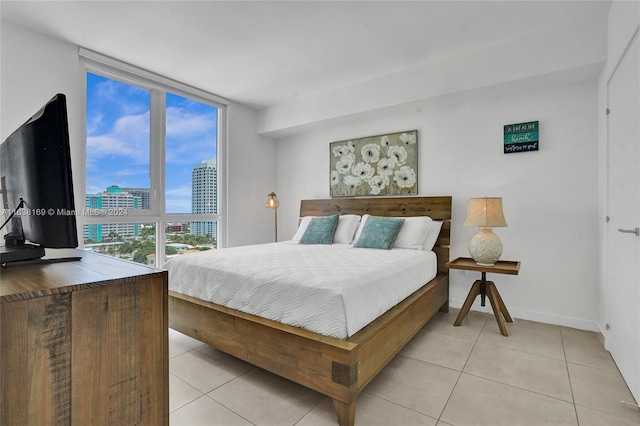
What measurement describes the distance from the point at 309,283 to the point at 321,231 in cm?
193

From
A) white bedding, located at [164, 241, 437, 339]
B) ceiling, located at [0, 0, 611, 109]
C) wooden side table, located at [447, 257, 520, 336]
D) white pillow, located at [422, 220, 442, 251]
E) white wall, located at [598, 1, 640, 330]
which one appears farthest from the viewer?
white pillow, located at [422, 220, 442, 251]

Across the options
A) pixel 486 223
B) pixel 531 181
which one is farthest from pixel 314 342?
pixel 531 181

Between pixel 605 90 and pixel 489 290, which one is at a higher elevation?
pixel 605 90

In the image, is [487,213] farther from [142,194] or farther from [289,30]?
[142,194]

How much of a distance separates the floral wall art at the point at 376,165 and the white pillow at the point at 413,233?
503 mm

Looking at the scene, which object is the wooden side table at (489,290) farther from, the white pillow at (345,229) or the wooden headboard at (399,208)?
the white pillow at (345,229)

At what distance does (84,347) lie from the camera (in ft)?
2.34

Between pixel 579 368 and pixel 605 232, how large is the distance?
110 cm

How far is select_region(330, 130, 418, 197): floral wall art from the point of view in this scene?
12.5 ft

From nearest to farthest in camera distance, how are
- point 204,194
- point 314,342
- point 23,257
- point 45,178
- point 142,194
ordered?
point 45,178 < point 23,257 < point 314,342 < point 142,194 < point 204,194

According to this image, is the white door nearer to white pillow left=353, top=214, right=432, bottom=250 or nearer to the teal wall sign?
the teal wall sign

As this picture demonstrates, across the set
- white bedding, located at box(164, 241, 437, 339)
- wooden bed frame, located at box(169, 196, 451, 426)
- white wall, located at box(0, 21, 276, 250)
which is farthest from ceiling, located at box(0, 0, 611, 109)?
wooden bed frame, located at box(169, 196, 451, 426)

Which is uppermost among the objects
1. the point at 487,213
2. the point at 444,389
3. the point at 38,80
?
the point at 38,80

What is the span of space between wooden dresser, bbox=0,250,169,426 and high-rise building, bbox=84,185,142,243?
2.75 m
